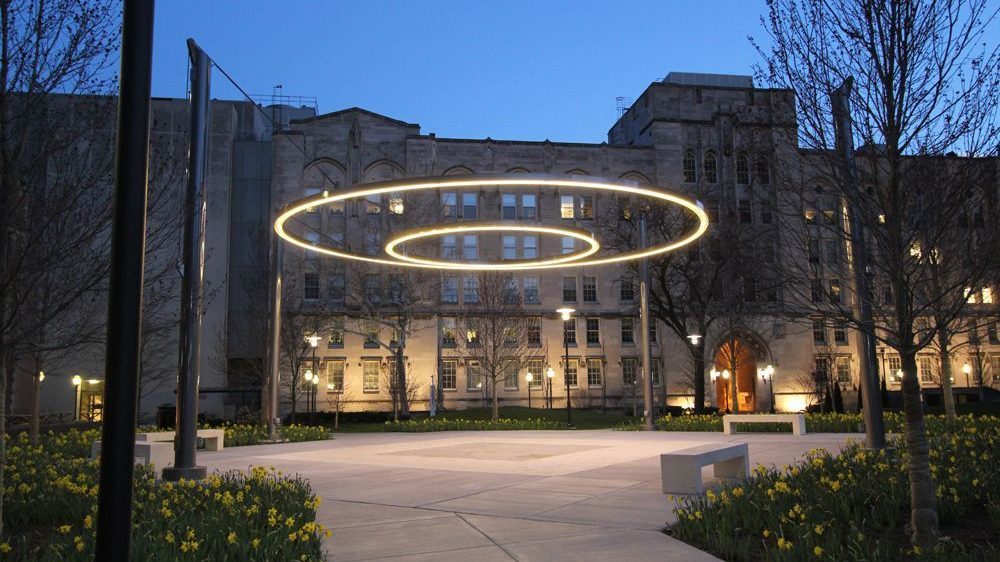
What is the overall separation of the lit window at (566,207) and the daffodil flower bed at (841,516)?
5447 cm

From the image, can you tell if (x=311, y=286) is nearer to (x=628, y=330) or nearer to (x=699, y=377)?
(x=628, y=330)

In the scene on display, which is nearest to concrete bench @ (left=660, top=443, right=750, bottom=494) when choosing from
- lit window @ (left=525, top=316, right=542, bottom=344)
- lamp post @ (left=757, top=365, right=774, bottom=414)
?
lamp post @ (left=757, top=365, right=774, bottom=414)

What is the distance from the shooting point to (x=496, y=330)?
44656mm

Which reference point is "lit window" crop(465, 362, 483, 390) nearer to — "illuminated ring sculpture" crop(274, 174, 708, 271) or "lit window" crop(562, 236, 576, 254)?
"lit window" crop(562, 236, 576, 254)

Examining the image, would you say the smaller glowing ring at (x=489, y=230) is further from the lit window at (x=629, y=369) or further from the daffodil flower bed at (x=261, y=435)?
the lit window at (x=629, y=369)

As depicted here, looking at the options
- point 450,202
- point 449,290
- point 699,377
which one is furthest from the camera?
point 450,202

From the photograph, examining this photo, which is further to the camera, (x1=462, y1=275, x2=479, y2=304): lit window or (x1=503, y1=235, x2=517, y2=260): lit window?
(x1=503, y1=235, x2=517, y2=260): lit window

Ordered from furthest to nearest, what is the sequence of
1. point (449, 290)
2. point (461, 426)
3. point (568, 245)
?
point (568, 245)
point (449, 290)
point (461, 426)

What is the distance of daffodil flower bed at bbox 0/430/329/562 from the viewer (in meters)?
7.75

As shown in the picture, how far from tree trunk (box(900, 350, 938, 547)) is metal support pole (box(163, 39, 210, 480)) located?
11.4 metres

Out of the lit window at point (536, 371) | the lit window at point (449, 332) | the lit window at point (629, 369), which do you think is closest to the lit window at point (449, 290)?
the lit window at point (449, 332)

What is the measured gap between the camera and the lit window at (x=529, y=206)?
66.2 metres

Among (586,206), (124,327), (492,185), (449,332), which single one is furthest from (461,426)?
(586,206)

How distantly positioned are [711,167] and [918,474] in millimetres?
63390
